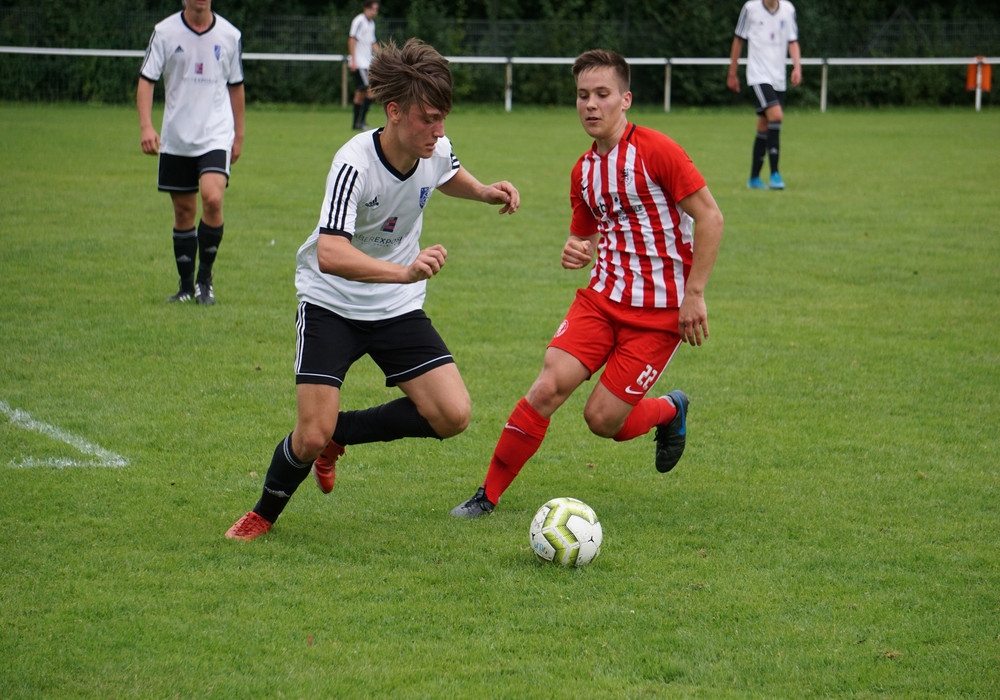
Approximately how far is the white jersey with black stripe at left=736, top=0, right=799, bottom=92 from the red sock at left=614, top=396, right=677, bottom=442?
9.91 meters

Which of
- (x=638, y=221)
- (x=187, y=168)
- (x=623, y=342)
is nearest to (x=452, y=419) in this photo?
(x=623, y=342)

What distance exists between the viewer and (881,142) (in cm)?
1942

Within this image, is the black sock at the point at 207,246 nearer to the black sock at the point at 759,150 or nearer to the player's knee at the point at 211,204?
the player's knee at the point at 211,204

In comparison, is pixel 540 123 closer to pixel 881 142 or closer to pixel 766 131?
pixel 881 142

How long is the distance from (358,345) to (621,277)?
125cm

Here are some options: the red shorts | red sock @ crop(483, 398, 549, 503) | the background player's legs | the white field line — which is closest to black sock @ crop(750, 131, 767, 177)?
the red shorts

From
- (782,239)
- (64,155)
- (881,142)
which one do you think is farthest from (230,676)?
(881,142)

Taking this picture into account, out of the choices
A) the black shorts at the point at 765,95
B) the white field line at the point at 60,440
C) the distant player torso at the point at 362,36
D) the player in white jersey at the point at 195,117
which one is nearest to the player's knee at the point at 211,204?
the player in white jersey at the point at 195,117

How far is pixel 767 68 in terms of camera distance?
1420cm

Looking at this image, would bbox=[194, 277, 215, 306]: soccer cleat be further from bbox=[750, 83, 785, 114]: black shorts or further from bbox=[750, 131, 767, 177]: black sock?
bbox=[750, 83, 785, 114]: black shorts

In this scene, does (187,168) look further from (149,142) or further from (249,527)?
(249,527)

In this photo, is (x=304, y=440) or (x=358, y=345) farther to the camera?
(x=358, y=345)

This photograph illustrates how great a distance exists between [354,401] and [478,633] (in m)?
2.91

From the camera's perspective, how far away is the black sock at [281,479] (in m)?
4.39
